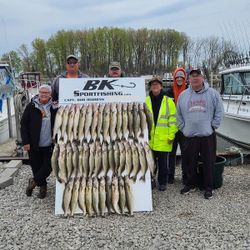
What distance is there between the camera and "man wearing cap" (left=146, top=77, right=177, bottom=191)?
6.15 meters

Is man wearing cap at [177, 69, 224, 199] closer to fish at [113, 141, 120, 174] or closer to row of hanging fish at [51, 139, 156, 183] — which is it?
row of hanging fish at [51, 139, 156, 183]

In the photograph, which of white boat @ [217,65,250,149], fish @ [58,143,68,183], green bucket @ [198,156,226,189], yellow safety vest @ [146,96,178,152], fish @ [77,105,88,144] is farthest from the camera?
white boat @ [217,65,250,149]

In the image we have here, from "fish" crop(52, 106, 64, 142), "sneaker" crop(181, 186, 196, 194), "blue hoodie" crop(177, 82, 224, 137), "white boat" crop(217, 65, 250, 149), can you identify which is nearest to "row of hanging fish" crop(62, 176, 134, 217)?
"fish" crop(52, 106, 64, 142)

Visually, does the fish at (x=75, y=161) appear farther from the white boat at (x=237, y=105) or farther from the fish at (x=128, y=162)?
the white boat at (x=237, y=105)

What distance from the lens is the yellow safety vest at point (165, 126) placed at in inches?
242

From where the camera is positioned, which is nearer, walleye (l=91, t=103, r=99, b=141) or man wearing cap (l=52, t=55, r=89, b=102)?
walleye (l=91, t=103, r=99, b=141)

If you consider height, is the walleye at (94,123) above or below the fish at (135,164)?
above

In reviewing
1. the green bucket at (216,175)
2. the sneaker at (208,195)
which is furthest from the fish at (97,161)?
the green bucket at (216,175)

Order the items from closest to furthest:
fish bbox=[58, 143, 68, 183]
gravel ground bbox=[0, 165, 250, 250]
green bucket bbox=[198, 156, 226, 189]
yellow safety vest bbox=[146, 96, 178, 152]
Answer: gravel ground bbox=[0, 165, 250, 250]
fish bbox=[58, 143, 68, 183]
yellow safety vest bbox=[146, 96, 178, 152]
green bucket bbox=[198, 156, 226, 189]

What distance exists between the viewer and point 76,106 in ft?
18.9

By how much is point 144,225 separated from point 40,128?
214 cm

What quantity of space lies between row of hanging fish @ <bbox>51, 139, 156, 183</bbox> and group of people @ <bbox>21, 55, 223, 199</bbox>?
60 centimetres

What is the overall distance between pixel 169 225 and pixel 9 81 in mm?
8890

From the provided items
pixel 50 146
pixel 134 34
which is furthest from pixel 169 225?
pixel 134 34
